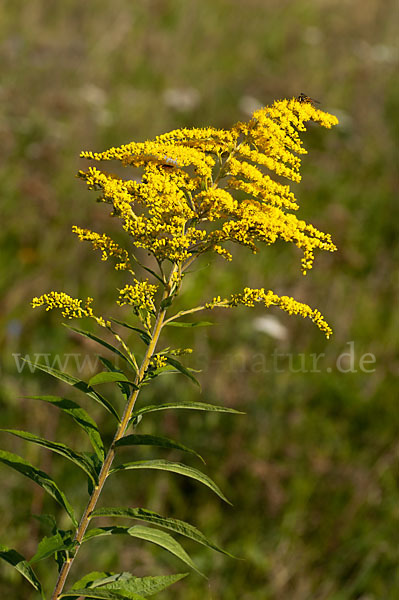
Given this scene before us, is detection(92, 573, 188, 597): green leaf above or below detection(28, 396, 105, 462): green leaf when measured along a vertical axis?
below

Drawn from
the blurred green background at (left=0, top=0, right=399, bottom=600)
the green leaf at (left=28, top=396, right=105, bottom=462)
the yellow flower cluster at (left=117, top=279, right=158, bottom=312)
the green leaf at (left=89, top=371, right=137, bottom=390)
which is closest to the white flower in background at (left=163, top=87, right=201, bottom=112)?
the blurred green background at (left=0, top=0, right=399, bottom=600)

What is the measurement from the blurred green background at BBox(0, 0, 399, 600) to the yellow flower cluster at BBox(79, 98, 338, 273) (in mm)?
2445

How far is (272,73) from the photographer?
10797 millimetres

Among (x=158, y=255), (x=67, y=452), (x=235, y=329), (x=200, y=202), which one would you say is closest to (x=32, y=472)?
(x=67, y=452)

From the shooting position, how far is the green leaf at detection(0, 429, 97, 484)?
1.51 meters

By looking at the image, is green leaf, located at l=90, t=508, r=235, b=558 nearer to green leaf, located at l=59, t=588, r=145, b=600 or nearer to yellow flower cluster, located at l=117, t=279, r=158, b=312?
green leaf, located at l=59, t=588, r=145, b=600

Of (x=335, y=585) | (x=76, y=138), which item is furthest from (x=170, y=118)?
(x=335, y=585)

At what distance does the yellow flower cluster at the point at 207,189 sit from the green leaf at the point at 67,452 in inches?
21.4

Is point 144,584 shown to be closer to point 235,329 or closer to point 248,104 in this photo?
point 235,329

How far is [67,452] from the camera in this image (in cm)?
157

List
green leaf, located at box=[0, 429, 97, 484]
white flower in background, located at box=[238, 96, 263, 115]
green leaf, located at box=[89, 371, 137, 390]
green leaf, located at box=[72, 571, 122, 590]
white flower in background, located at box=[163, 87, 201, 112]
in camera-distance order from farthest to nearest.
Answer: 1. white flower in background, located at box=[163, 87, 201, 112]
2. white flower in background, located at box=[238, 96, 263, 115]
3. green leaf, located at box=[72, 571, 122, 590]
4. green leaf, located at box=[0, 429, 97, 484]
5. green leaf, located at box=[89, 371, 137, 390]

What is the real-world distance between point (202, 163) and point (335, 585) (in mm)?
3027

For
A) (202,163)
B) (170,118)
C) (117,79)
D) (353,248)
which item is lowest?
(202,163)

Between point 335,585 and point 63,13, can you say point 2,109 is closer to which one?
point 63,13
